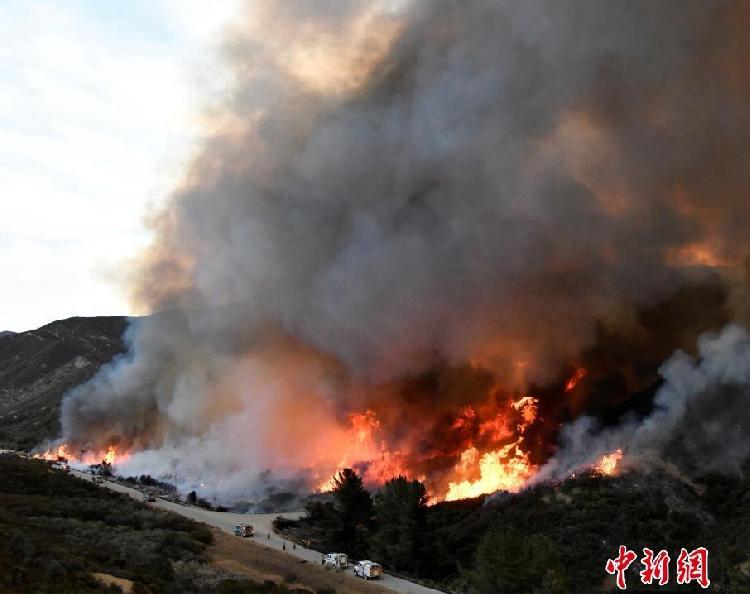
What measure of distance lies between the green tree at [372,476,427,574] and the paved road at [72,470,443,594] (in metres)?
4.69

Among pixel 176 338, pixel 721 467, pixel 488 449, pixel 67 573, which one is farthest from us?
pixel 176 338

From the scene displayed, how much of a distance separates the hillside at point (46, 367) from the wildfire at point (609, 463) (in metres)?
84.9

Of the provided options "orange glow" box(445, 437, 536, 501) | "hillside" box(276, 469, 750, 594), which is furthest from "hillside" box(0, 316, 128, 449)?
"hillside" box(276, 469, 750, 594)

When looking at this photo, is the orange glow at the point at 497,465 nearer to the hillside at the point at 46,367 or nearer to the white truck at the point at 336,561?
the white truck at the point at 336,561

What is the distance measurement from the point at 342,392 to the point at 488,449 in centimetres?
1977

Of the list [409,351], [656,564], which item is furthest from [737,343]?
[409,351]

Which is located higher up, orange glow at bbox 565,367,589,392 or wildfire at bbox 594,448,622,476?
orange glow at bbox 565,367,589,392

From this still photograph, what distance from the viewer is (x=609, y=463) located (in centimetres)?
5691

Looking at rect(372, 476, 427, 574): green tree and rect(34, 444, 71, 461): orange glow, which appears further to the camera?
rect(34, 444, 71, 461): orange glow

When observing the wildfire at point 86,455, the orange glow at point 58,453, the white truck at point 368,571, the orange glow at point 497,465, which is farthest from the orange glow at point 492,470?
the orange glow at point 58,453

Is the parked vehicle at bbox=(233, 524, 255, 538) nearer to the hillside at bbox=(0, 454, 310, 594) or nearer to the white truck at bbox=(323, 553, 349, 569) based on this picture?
the hillside at bbox=(0, 454, 310, 594)

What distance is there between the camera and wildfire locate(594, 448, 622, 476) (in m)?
55.7

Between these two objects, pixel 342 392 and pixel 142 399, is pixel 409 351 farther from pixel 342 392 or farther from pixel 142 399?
pixel 142 399

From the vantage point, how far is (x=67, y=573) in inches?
1043
